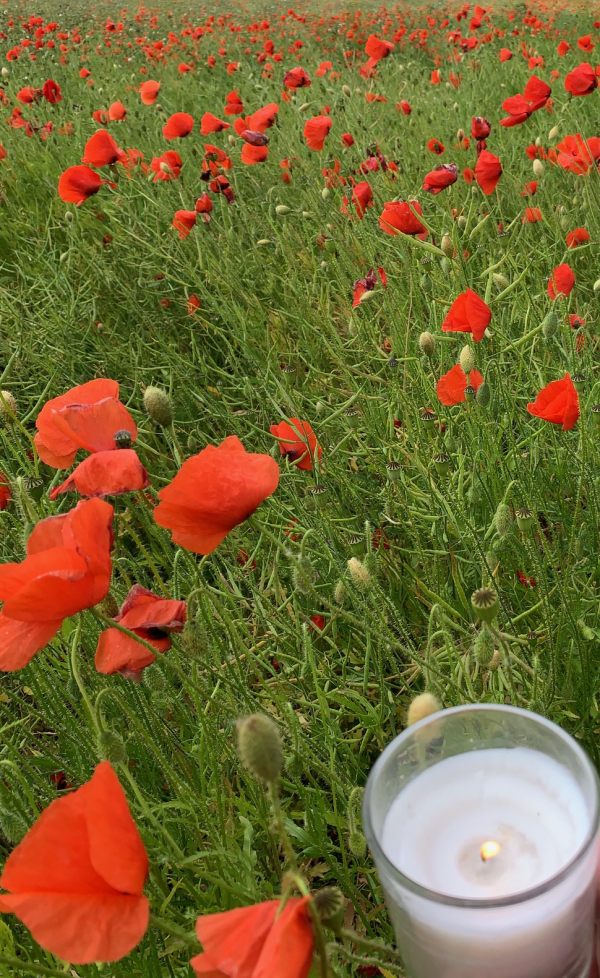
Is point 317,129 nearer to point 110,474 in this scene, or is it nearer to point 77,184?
point 77,184

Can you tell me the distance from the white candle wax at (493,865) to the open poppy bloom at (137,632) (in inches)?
13.6

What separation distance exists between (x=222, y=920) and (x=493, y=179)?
1740 millimetres

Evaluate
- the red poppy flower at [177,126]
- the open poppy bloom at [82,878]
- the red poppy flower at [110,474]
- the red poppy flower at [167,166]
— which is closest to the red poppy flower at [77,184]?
the red poppy flower at [167,166]

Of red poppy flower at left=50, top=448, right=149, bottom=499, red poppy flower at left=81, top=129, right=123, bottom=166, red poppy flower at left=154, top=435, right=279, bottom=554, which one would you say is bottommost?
red poppy flower at left=81, top=129, right=123, bottom=166

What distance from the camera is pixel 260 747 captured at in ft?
1.61

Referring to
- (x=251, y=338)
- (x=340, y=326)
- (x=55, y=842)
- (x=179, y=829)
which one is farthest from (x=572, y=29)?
(x=55, y=842)

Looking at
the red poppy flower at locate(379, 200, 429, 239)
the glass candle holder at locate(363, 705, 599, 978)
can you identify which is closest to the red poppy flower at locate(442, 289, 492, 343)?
the red poppy flower at locate(379, 200, 429, 239)

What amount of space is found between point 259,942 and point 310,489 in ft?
3.02

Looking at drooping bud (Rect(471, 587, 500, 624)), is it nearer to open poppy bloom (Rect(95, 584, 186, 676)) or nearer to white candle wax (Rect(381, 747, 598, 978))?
white candle wax (Rect(381, 747, 598, 978))

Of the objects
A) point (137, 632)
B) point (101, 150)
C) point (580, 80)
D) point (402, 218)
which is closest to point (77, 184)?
point (101, 150)

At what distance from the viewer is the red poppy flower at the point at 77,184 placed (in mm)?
2092

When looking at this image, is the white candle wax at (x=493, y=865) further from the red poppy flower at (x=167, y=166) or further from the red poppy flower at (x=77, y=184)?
the red poppy flower at (x=167, y=166)

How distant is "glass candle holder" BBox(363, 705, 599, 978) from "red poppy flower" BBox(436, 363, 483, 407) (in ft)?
2.74

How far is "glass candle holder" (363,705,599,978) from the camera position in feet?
1.51
